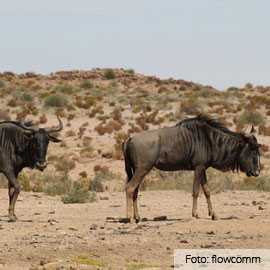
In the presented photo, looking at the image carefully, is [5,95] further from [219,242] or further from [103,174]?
[219,242]

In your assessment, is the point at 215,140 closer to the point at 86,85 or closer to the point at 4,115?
the point at 4,115

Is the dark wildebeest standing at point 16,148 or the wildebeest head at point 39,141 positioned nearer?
the wildebeest head at point 39,141

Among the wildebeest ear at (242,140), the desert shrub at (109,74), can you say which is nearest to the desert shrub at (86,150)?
the wildebeest ear at (242,140)

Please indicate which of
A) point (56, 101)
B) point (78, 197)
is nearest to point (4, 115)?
point (56, 101)

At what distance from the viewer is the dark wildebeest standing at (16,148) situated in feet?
45.3

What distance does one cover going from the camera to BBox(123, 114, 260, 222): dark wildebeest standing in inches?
519

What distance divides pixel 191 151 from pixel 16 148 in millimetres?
3703

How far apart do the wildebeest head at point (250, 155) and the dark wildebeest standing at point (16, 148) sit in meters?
4.04

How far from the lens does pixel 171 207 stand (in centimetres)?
1656

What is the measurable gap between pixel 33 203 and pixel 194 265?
383 inches

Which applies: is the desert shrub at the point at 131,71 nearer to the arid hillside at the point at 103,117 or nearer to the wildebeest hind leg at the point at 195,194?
the arid hillside at the point at 103,117

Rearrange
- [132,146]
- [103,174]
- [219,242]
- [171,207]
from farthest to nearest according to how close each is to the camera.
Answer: [103,174]
[171,207]
[132,146]
[219,242]

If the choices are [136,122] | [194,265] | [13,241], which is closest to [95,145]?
[136,122]

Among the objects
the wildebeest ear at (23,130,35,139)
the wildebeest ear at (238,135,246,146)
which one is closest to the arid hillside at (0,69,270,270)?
the wildebeest ear at (238,135,246,146)
